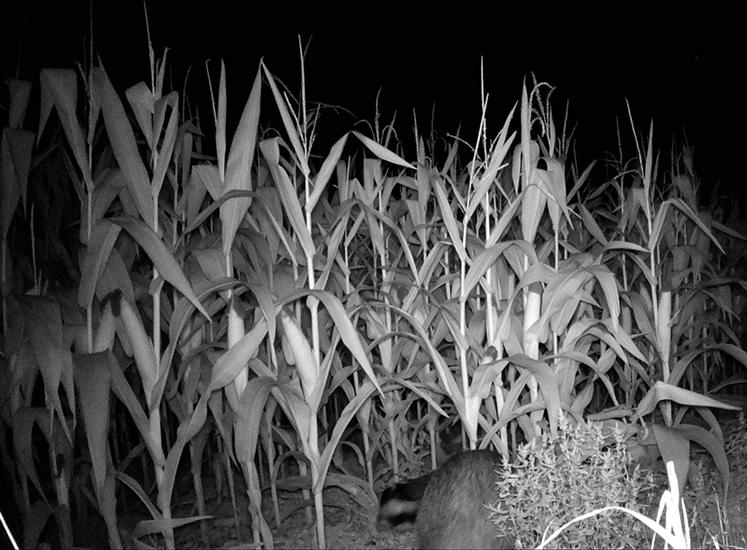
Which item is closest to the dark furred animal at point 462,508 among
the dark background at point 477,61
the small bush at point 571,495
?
the small bush at point 571,495

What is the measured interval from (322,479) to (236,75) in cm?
348

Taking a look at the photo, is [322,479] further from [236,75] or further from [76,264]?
[236,75]

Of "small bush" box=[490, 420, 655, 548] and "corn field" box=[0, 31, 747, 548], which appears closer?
"small bush" box=[490, 420, 655, 548]

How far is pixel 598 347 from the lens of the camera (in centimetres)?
242

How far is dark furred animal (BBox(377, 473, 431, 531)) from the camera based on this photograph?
1.75m

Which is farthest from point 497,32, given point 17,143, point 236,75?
point 17,143

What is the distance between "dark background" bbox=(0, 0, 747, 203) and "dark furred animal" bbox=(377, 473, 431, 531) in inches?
120

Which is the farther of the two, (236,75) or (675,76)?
(675,76)

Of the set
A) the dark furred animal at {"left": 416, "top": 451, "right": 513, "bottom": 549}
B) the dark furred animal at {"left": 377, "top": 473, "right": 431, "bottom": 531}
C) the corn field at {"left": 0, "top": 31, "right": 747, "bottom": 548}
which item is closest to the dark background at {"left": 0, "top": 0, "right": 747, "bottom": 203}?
the corn field at {"left": 0, "top": 31, "right": 747, "bottom": 548}

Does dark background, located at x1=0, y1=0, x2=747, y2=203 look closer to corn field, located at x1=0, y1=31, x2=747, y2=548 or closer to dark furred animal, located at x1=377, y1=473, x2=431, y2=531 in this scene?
corn field, located at x1=0, y1=31, x2=747, y2=548

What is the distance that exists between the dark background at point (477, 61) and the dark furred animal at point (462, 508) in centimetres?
318

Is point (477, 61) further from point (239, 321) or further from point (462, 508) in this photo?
point (462, 508)

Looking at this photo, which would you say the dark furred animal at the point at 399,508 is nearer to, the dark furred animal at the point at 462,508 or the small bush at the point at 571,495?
the dark furred animal at the point at 462,508

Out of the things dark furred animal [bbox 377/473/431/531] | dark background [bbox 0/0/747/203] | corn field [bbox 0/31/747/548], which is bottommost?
dark furred animal [bbox 377/473/431/531]
